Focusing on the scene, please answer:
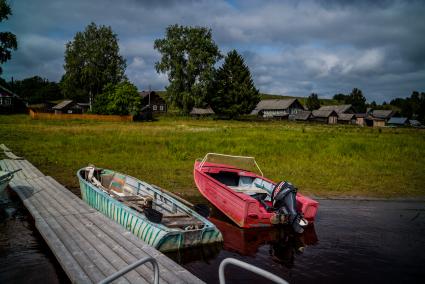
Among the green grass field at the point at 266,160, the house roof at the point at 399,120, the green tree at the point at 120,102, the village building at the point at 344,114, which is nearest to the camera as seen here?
the green grass field at the point at 266,160

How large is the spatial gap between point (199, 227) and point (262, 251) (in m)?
1.75

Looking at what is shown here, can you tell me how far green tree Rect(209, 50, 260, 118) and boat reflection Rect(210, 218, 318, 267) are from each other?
2269 inches

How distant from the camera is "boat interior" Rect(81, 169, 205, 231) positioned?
8555mm

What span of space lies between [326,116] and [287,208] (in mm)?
82307

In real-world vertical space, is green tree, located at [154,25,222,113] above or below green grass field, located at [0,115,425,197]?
above

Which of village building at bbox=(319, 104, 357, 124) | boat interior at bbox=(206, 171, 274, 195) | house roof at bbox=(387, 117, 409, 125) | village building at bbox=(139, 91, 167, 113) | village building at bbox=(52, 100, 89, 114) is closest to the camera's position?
boat interior at bbox=(206, 171, 274, 195)

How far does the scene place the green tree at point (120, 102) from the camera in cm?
5881

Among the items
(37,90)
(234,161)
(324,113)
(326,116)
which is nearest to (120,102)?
(234,161)

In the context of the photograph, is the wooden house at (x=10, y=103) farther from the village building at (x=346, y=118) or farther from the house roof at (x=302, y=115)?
the village building at (x=346, y=118)

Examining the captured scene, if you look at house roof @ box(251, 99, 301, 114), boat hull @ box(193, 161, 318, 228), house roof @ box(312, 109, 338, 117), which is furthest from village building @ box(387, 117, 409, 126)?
boat hull @ box(193, 161, 318, 228)

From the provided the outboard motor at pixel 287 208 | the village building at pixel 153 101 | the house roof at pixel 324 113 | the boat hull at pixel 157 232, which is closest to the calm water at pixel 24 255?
the boat hull at pixel 157 232

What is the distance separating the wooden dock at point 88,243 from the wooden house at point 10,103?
62.2 m

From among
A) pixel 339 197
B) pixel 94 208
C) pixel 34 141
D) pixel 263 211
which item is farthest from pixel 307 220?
pixel 34 141

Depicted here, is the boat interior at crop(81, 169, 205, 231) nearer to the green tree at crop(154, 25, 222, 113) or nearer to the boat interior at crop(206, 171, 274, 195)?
the boat interior at crop(206, 171, 274, 195)
